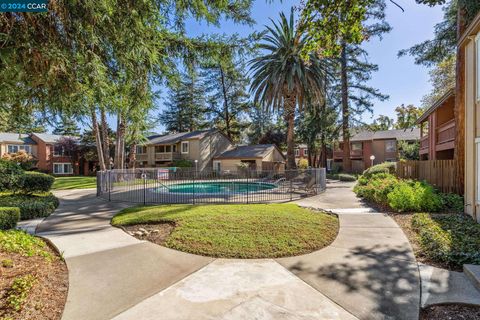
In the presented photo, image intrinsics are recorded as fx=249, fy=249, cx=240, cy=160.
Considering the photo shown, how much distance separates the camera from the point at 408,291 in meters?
3.84

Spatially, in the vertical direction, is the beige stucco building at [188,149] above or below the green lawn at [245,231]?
above

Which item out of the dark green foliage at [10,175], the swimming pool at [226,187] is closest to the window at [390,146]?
the swimming pool at [226,187]

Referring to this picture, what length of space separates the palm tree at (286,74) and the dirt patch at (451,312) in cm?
2056

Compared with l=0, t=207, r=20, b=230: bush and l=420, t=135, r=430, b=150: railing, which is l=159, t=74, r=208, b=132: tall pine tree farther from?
l=0, t=207, r=20, b=230: bush

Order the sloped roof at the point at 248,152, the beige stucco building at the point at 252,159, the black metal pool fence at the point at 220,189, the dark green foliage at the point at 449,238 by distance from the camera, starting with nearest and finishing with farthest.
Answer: the dark green foliage at the point at 449,238 < the black metal pool fence at the point at 220,189 < the beige stucco building at the point at 252,159 < the sloped roof at the point at 248,152

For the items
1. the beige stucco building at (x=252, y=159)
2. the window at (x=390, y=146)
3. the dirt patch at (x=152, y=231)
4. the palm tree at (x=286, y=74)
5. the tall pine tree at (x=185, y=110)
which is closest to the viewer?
the dirt patch at (x=152, y=231)

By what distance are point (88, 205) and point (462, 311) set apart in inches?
543

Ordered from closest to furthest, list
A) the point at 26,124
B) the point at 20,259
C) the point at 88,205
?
the point at 20,259, the point at 26,124, the point at 88,205

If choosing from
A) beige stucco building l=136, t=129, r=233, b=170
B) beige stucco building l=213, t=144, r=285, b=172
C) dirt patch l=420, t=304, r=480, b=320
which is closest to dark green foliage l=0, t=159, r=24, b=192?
dirt patch l=420, t=304, r=480, b=320

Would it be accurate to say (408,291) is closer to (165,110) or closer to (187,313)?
Answer: (187,313)

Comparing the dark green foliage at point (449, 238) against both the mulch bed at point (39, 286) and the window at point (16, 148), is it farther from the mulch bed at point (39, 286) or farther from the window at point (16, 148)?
the window at point (16, 148)

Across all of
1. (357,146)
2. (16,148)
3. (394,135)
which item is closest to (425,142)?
(394,135)

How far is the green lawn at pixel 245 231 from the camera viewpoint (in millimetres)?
5539

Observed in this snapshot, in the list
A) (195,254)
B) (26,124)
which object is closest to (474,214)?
(195,254)
